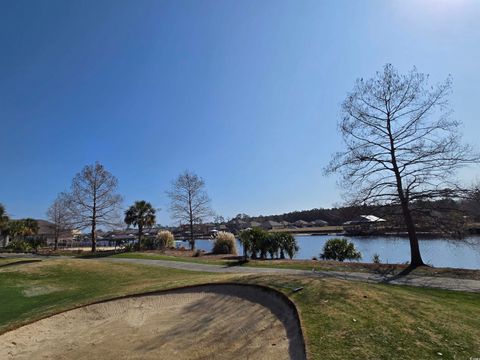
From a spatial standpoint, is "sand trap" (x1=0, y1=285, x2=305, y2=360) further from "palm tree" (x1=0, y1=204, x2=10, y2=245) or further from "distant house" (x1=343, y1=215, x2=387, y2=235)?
"palm tree" (x1=0, y1=204, x2=10, y2=245)

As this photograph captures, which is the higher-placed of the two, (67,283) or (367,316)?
(367,316)

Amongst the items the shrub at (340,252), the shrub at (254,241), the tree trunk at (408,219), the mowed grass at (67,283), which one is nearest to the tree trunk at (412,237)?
the tree trunk at (408,219)

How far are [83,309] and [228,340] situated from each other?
7256mm

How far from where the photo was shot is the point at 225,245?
32.5 meters

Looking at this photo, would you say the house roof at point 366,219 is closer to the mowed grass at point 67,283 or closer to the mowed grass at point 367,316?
the mowed grass at point 367,316

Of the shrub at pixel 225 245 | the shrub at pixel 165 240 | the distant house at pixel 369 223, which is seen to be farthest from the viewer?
the shrub at pixel 165 240

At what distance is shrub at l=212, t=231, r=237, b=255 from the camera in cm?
3253

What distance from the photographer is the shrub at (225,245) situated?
32531 millimetres

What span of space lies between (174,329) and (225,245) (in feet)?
73.4

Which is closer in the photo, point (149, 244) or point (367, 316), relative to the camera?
point (367, 316)

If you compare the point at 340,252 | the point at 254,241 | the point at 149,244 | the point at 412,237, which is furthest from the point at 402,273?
the point at 149,244

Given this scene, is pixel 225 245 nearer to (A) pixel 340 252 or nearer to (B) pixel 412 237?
(A) pixel 340 252

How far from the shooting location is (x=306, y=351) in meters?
6.83

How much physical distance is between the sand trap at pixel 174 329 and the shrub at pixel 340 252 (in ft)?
50.9
